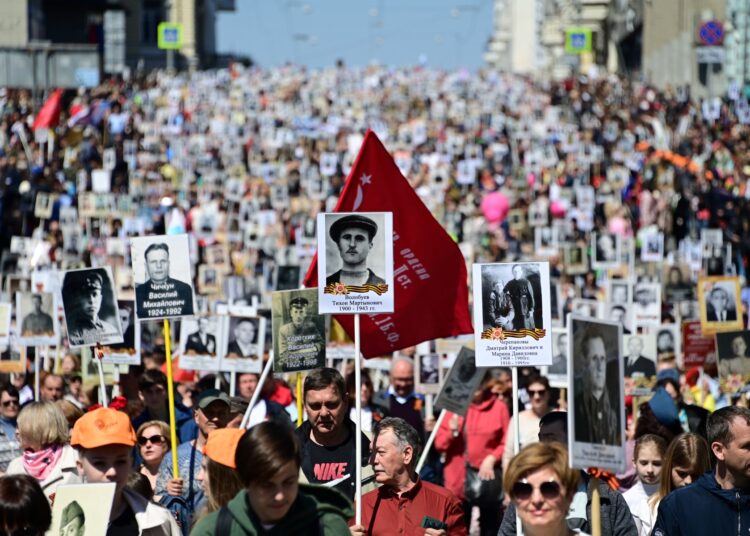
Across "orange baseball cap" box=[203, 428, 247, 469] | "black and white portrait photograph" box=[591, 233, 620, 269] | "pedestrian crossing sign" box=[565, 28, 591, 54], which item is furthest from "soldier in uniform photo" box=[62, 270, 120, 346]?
"pedestrian crossing sign" box=[565, 28, 591, 54]

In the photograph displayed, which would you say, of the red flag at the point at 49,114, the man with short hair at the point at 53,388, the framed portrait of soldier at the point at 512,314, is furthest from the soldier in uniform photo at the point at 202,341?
Answer: the red flag at the point at 49,114

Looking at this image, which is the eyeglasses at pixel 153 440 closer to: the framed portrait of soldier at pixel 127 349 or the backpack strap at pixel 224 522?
the framed portrait of soldier at pixel 127 349

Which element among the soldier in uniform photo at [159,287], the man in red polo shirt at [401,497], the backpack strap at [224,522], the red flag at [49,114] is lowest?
the man in red polo shirt at [401,497]

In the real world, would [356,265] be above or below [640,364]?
above

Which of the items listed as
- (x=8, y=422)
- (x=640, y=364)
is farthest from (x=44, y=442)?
(x=640, y=364)

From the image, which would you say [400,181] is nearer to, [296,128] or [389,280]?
[389,280]

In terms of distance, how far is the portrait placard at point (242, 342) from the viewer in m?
11.7

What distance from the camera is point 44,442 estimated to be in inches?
298

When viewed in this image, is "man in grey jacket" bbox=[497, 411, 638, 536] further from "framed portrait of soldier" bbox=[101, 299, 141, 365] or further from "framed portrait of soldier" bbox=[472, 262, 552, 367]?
"framed portrait of soldier" bbox=[101, 299, 141, 365]

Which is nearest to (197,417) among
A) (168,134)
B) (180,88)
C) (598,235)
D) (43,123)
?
(598,235)

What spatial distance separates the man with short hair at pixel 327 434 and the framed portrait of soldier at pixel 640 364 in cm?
449

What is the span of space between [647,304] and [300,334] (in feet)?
22.9

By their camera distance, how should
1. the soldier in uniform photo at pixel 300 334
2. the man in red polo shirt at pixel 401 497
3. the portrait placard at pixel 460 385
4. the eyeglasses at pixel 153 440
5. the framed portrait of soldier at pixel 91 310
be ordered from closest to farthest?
the man in red polo shirt at pixel 401 497 → the eyeglasses at pixel 153 440 → the soldier in uniform photo at pixel 300 334 → the framed portrait of soldier at pixel 91 310 → the portrait placard at pixel 460 385

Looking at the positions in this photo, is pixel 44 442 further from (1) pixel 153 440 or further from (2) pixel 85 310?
(2) pixel 85 310
